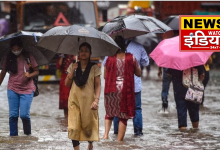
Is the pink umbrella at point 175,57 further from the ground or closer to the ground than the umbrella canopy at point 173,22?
closer to the ground

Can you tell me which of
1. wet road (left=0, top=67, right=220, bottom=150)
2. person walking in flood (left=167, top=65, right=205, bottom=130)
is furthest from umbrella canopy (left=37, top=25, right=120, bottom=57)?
person walking in flood (left=167, top=65, right=205, bottom=130)

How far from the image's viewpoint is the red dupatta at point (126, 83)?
796 centimetres

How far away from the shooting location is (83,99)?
6859mm

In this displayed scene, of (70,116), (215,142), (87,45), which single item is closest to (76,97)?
(70,116)

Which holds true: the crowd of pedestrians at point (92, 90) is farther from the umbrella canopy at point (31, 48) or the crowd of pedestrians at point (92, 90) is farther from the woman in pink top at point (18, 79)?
the umbrella canopy at point (31, 48)

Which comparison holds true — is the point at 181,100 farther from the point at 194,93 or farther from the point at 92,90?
the point at 92,90

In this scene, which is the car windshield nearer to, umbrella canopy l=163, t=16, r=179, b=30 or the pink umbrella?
umbrella canopy l=163, t=16, r=179, b=30

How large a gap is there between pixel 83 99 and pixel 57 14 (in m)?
11.9

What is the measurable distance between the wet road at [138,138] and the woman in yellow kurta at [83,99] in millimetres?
624

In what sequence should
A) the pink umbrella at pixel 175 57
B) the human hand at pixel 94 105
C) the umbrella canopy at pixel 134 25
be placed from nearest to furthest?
1. the human hand at pixel 94 105
2. the umbrella canopy at pixel 134 25
3. the pink umbrella at pixel 175 57

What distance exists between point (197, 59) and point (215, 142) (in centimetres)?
149

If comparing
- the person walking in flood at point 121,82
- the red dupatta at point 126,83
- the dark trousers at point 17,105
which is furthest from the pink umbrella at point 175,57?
the dark trousers at point 17,105

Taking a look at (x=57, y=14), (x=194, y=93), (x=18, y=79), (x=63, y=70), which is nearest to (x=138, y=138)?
(x=194, y=93)

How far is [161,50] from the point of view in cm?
926
